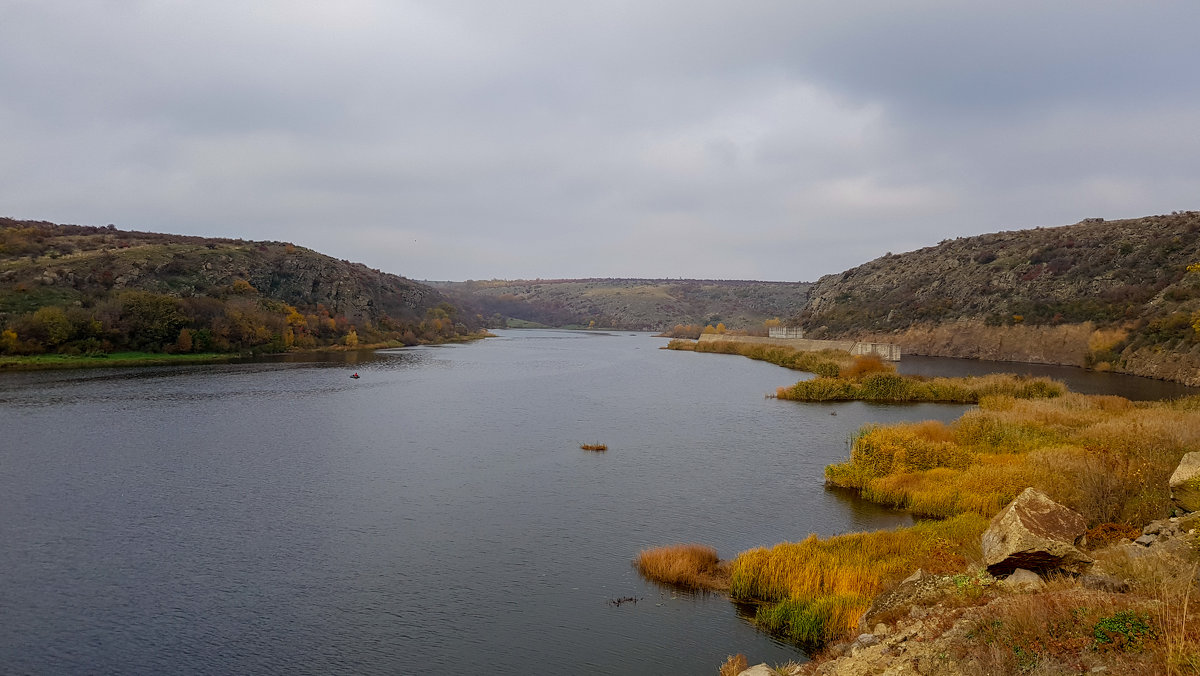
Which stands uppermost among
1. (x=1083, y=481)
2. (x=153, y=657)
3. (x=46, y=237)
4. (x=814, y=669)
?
(x=46, y=237)

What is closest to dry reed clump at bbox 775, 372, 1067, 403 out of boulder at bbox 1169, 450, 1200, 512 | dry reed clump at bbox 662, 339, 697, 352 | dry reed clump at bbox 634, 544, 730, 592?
dry reed clump at bbox 634, 544, 730, 592

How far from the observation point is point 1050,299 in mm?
91312

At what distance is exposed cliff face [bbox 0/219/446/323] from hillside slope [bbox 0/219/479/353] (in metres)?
0.19

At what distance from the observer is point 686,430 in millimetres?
39250

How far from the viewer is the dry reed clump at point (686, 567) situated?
1714 cm

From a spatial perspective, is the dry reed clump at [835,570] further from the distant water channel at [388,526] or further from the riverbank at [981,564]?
the distant water channel at [388,526]

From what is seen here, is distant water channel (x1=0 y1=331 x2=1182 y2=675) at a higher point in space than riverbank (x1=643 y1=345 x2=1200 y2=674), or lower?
lower

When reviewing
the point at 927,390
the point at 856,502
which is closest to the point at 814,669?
the point at 856,502

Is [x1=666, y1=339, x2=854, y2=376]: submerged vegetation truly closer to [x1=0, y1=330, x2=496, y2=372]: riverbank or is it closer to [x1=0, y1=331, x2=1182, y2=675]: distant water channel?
[x1=0, y1=331, x2=1182, y2=675]: distant water channel

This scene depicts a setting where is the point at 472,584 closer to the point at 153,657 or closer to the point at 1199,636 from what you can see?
the point at 153,657

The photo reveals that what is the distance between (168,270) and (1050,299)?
119325 mm

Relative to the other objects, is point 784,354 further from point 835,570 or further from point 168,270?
point 168,270

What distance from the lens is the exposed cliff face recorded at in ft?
274

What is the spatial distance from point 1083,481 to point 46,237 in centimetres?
12761
